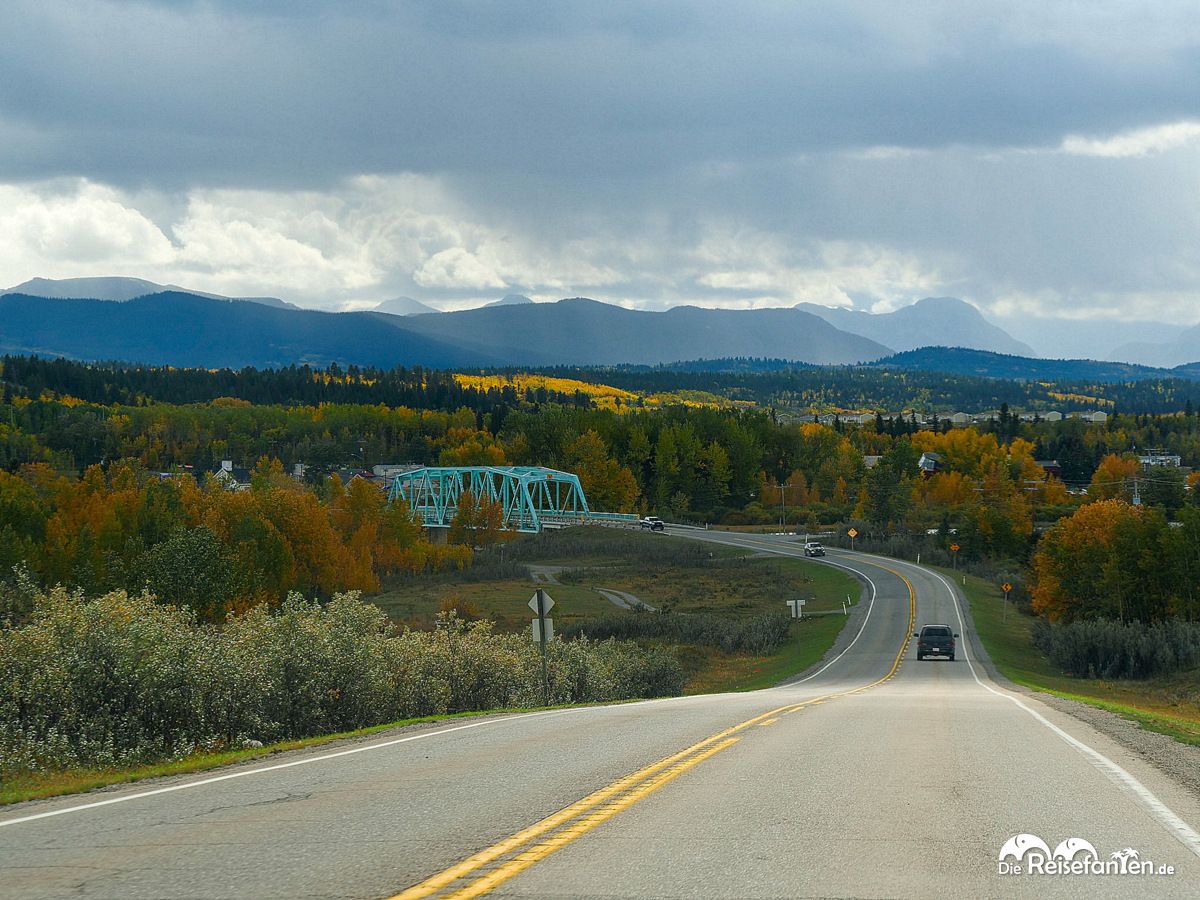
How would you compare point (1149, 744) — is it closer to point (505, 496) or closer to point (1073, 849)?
point (1073, 849)

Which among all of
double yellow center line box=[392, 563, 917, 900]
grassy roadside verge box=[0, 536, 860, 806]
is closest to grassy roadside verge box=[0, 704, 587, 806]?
double yellow center line box=[392, 563, 917, 900]

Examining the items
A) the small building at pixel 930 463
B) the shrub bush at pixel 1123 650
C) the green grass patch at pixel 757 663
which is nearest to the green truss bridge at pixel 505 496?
the small building at pixel 930 463

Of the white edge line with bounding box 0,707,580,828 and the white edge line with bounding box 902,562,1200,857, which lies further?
the white edge line with bounding box 0,707,580,828

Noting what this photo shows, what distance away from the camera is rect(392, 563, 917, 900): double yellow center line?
717cm

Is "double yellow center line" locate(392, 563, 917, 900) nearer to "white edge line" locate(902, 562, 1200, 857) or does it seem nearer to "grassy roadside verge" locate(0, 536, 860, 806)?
"white edge line" locate(902, 562, 1200, 857)

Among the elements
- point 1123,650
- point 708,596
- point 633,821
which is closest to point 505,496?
point 708,596

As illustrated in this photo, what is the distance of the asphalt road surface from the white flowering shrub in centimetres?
533

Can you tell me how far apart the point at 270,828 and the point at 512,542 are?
119m

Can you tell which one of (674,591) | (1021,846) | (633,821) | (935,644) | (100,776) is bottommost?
(674,591)

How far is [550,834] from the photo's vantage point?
28.4 feet

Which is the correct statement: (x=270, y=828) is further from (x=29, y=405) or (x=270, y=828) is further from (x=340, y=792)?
(x=29, y=405)

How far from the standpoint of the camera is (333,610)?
26828mm

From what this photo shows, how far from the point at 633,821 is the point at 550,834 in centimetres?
77

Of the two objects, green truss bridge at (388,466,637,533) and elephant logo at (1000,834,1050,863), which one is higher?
elephant logo at (1000,834,1050,863)
